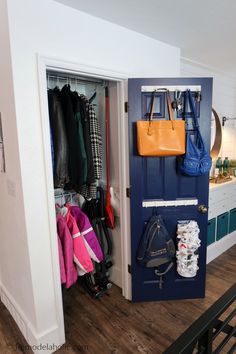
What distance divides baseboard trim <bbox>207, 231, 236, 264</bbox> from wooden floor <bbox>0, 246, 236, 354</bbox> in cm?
43

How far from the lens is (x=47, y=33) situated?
4.72ft

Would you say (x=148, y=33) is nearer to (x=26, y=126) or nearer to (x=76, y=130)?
(x=76, y=130)

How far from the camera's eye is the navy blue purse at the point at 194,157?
1823 millimetres

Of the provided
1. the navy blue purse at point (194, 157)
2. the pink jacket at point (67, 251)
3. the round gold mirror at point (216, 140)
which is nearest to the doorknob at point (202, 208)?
the navy blue purse at point (194, 157)

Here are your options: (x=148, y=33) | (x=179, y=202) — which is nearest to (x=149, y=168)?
(x=179, y=202)

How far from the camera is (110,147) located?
7.29ft

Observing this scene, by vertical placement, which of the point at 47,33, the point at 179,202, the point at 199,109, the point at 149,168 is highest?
the point at 47,33

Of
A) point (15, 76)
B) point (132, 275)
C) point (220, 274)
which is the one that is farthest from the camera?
point (220, 274)

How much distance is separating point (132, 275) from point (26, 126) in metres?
1.55

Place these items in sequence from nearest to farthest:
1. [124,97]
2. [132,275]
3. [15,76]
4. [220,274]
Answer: [15,76], [124,97], [132,275], [220,274]

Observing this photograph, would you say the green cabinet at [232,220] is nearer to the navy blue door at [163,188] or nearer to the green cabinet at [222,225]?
the green cabinet at [222,225]

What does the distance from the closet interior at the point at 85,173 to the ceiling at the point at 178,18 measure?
0.50 m

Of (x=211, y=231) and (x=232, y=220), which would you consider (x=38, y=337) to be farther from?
(x=232, y=220)

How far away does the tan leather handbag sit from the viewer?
5.83 feet
